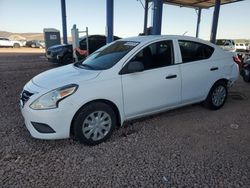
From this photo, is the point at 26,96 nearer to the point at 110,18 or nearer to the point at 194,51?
the point at 194,51

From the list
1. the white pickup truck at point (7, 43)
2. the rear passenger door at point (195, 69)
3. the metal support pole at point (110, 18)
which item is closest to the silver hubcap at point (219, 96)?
the rear passenger door at point (195, 69)

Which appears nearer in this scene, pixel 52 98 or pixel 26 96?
pixel 52 98

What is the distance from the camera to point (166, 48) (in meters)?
4.24

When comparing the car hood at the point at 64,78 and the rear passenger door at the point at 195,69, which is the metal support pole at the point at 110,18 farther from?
the car hood at the point at 64,78

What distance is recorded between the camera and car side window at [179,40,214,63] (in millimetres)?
4387

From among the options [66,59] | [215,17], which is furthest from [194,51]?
[215,17]

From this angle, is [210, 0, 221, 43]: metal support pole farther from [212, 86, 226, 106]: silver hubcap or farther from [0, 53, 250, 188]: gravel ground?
[0, 53, 250, 188]: gravel ground

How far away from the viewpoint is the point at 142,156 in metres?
3.26

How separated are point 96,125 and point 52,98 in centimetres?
76

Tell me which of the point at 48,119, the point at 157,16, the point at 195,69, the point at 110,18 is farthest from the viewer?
the point at 110,18

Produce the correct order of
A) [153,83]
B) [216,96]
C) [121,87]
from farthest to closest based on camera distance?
[216,96] < [153,83] < [121,87]

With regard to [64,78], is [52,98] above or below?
below

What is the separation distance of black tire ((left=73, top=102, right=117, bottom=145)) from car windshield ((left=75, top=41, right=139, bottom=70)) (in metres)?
0.70

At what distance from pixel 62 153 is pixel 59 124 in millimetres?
438
